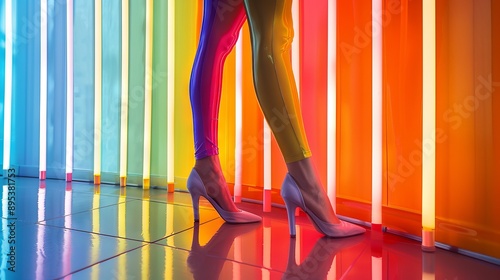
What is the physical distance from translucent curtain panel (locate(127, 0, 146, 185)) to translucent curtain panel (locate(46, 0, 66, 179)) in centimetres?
53

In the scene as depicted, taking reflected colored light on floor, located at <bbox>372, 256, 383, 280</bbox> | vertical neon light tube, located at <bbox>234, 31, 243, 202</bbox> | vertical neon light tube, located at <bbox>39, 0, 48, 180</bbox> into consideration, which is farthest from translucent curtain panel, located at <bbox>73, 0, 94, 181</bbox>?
reflected colored light on floor, located at <bbox>372, 256, 383, 280</bbox>

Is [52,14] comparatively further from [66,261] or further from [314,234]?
[314,234]

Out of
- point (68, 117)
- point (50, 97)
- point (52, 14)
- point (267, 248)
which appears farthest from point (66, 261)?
point (52, 14)

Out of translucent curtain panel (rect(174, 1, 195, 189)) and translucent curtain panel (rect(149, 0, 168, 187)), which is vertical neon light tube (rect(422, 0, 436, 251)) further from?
translucent curtain panel (rect(149, 0, 168, 187))

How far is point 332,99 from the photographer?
1140 millimetres

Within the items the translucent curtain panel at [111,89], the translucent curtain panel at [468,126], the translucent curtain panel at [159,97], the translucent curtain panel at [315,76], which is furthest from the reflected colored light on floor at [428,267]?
the translucent curtain panel at [111,89]

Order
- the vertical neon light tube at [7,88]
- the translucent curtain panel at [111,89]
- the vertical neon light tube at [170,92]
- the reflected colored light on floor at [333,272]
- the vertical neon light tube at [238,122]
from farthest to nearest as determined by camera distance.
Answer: the vertical neon light tube at [7,88] < the translucent curtain panel at [111,89] < the vertical neon light tube at [170,92] < the vertical neon light tube at [238,122] < the reflected colored light on floor at [333,272]

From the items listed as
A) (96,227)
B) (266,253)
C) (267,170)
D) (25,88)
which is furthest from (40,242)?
(25,88)

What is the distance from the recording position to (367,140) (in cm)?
116

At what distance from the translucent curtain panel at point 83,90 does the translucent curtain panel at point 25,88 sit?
32cm

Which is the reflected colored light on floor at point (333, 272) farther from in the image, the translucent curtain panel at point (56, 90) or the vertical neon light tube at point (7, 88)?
the vertical neon light tube at point (7, 88)

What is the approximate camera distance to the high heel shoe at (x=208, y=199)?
1096 mm

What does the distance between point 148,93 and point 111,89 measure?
31 cm

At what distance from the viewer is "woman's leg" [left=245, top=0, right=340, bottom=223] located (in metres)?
0.87
